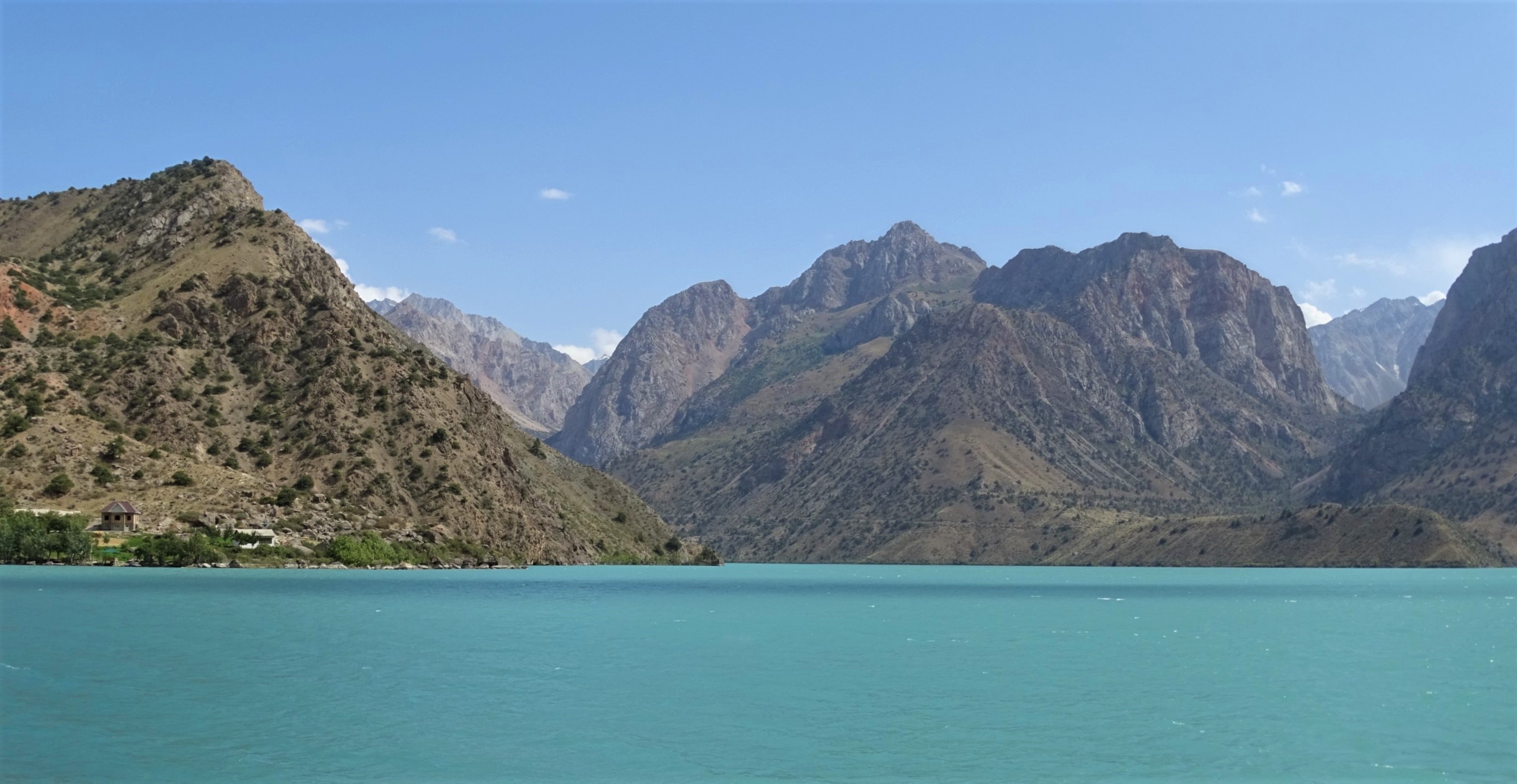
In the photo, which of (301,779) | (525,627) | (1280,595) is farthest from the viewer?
(1280,595)

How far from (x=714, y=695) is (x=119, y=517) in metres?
115

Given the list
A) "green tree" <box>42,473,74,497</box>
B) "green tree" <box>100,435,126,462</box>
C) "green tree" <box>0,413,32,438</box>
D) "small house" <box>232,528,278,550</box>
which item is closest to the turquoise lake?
"green tree" <box>42,473,74,497</box>

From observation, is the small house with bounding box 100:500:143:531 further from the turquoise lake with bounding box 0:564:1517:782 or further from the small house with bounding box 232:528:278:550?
the turquoise lake with bounding box 0:564:1517:782

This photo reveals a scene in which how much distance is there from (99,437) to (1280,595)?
14158cm

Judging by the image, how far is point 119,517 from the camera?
491 feet

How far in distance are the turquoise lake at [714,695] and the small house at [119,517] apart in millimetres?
Answer: 40844

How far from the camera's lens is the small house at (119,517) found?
5846 inches

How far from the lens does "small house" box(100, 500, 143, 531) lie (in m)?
148

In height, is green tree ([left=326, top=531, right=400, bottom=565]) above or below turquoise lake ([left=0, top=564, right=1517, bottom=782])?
above

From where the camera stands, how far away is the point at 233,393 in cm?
18912

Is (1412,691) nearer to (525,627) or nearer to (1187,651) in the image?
(1187,651)

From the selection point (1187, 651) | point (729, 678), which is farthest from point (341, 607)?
point (1187, 651)

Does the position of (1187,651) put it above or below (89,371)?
below

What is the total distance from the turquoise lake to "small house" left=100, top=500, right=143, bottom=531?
40844 mm
